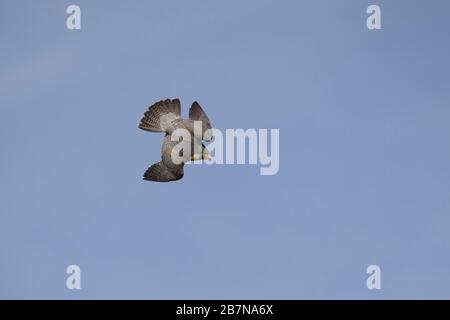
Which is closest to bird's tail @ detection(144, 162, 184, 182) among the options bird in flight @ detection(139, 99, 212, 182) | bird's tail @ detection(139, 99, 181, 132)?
bird in flight @ detection(139, 99, 212, 182)

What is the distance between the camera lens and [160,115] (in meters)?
14.6

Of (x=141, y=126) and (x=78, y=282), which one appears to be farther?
(x=141, y=126)

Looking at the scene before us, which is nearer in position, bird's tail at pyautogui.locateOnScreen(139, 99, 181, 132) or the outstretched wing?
the outstretched wing

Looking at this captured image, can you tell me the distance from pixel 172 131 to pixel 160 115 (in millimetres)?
633

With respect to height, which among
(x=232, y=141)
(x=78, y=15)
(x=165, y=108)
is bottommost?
(x=232, y=141)

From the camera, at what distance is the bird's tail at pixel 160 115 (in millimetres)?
14609

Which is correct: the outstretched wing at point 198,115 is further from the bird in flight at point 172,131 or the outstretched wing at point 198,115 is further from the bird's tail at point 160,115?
the bird's tail at point 160,115

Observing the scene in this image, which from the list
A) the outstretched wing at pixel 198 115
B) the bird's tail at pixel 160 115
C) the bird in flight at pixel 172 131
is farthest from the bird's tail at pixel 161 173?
the outstretched wing at pixel 198 115

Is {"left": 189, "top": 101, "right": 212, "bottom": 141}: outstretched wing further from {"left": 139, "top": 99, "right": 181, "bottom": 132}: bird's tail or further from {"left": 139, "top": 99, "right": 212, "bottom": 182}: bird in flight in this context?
{"left": 139, "top": 99, "right": 181, "bottom": 132}: bird's tail

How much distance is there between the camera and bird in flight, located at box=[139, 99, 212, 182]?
14.4 m
